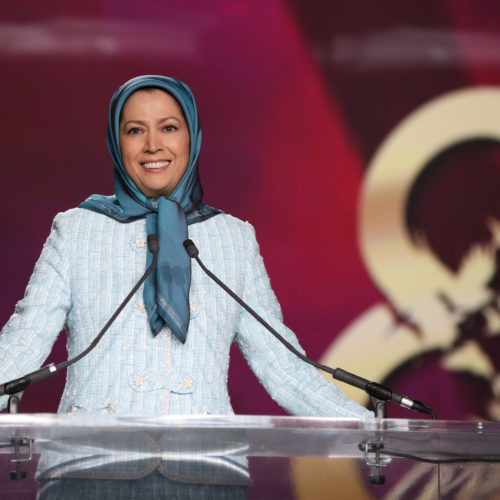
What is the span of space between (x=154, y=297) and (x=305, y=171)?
1319mm

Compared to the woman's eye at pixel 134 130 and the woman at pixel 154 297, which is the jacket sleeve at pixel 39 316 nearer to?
the woman at pixel 154 297

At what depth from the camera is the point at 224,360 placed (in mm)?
1758

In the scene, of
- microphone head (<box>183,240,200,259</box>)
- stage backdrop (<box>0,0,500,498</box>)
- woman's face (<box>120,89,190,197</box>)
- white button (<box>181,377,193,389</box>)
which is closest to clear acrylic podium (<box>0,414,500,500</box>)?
microphone head (<box>183,240,200,259</box>)

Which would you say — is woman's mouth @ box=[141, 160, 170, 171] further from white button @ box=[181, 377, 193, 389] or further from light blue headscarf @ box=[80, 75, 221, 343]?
white button @ box=[181, 377, 193, 389]

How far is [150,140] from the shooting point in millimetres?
1813

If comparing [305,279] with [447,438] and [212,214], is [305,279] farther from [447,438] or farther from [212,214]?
[447,438]

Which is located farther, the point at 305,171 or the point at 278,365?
the point at 305,171

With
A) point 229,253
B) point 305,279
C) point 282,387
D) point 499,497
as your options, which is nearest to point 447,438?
point 499,497

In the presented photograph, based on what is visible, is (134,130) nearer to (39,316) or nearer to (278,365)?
(39,316)

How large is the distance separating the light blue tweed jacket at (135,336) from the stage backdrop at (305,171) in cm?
111

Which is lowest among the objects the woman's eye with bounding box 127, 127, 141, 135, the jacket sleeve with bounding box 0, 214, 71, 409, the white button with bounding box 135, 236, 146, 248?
the jacket sleeve with bounding box 0, 214, 71, 409

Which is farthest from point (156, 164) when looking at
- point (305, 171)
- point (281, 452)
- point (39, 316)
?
point (305, 171)

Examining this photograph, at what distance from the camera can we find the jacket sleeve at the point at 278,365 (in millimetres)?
1662

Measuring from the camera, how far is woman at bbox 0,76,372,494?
5.43 feet
